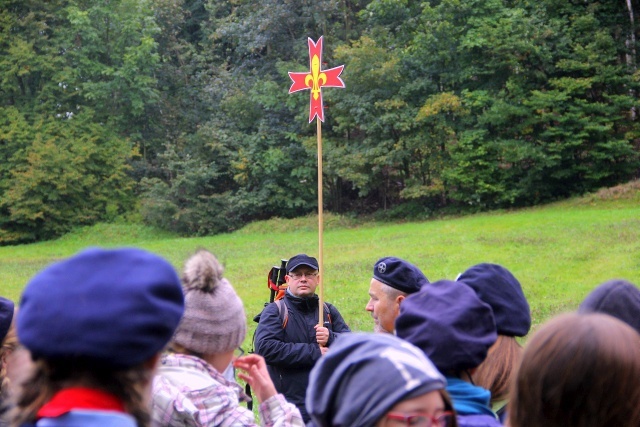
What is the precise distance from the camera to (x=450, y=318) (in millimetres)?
2412

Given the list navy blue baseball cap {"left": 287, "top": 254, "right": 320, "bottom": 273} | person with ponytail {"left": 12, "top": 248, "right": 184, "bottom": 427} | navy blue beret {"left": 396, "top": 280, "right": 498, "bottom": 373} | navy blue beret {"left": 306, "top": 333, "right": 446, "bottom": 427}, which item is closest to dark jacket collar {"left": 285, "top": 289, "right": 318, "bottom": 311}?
navy blue baseball cap {"left": 287, "top": 254, "right": 320, "bottom": 273}

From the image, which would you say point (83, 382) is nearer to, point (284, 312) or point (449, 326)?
point (449, 326)

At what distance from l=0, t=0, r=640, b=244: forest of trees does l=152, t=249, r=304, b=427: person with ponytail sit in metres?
26.5

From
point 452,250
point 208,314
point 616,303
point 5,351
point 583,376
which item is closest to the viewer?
point 583,376

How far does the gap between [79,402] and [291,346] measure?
3901 mm

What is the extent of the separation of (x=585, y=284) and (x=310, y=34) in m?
22.2

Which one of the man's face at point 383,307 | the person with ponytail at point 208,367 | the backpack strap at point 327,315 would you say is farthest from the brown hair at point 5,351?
the backpack strap at point 327,315

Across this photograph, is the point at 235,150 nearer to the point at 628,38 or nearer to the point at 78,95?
the point at 78,95

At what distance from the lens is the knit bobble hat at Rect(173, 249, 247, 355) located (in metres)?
2.80

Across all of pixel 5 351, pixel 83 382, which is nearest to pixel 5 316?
pixel 5 351

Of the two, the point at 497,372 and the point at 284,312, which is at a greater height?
the point at 497,372

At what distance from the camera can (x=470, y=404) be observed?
2.35 m

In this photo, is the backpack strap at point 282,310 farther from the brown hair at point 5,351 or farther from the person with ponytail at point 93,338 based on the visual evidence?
the person with ponytail at point 93,338

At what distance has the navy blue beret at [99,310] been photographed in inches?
61.1
